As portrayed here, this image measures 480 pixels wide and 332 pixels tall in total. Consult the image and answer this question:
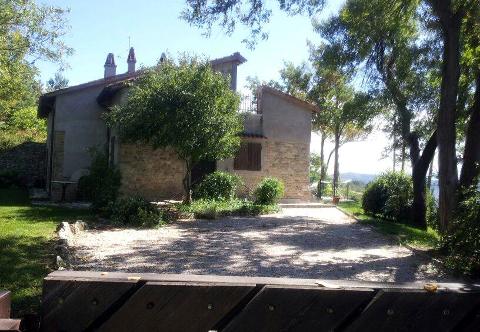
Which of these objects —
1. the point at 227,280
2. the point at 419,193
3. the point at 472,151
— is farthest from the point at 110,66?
the point at 227,280

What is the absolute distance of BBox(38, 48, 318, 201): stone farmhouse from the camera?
17.4 m

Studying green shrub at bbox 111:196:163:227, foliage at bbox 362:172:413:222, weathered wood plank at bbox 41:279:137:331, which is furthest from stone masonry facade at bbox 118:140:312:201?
weathered wood plank at bbox 41:279:137:331

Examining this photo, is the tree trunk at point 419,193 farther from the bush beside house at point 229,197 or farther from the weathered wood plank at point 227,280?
the weathered wood plank at point 227,280

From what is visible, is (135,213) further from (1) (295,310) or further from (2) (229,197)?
(1) (295,310)

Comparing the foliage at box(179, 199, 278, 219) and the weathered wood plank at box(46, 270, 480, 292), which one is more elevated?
the weathered wood plank at box(46, 270, 480, 292)

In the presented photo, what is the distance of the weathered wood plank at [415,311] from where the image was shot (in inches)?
51.8

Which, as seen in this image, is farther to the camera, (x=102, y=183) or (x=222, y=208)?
(x=222, y=208)

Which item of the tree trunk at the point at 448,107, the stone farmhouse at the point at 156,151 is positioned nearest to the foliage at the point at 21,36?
the stone farmhouse at the point at 156,151

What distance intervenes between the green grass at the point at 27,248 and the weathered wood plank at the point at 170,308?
3.27 metres

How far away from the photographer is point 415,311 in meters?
1.34

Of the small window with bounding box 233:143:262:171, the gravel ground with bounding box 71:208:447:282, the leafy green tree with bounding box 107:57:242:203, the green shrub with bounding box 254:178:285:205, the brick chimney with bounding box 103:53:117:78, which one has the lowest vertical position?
the gravel ground with bounding box 71:208:447:282

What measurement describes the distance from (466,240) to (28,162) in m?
22.2

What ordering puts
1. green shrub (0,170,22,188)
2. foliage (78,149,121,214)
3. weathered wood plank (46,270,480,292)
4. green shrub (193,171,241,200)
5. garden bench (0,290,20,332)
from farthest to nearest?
green shrub (0,170,22,188)
green shrub (193,171,241,200)
foliage (78,149,121,214)
weathered wood plank (46,270,480,292)
garden bench (0,290,20,332)

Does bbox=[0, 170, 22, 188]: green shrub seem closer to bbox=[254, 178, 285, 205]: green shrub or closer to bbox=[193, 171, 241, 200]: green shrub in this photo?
bbox=[193, 171, 241, 200]: green shrub
